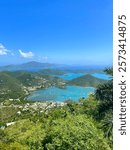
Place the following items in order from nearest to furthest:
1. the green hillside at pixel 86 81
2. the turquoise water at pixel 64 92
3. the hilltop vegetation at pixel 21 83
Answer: the hilltop vegetation at pixel 21 83 < the turquoise water at pixel 64 92 < the green hillside at pixel 86 81

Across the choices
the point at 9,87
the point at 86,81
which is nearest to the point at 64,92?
the point at 86,81

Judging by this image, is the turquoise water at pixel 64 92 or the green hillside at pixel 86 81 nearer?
the turquoise water at pixel 64 92

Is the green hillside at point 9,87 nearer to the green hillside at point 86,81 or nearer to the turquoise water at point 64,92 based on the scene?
the turquoise water at point 64,92

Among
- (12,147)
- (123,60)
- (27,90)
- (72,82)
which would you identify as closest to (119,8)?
(123,60)

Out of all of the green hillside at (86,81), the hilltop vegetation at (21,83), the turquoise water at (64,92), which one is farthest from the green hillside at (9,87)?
the green hillside at (86,81)

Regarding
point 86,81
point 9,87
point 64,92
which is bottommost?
point 64,92

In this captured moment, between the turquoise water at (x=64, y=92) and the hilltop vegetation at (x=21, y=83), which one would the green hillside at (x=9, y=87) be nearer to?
the hilltop vegetation at (x=21, y=83)

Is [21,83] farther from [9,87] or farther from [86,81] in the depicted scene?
[86,81]

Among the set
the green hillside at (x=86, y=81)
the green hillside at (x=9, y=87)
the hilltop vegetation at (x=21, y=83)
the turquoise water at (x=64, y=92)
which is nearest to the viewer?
the green hillside at (x=9, y=87)

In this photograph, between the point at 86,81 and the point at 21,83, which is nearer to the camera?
the point at 21,83

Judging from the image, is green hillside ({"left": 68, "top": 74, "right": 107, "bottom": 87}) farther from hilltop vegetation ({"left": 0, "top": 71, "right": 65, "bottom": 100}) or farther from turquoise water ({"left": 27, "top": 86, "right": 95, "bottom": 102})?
hilltop vegetation ({"left": 0, "top": 71, "right": 65, "bottom": 100})

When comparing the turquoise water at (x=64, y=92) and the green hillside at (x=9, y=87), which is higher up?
the green hillside at (x=9, y=87)
